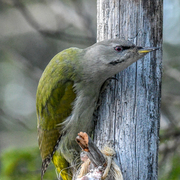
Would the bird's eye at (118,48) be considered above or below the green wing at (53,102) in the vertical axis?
above

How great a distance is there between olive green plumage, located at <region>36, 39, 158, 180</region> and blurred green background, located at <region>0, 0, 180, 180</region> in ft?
3.81

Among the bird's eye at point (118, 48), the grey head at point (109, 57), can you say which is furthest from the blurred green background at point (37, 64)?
the bird's eye at point (118, 48)

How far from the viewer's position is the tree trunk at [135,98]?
2789mm

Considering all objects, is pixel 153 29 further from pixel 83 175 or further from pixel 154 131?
pixel 83 175

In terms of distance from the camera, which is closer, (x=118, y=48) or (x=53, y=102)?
(x=118, y=48)

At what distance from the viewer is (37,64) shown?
9055 mm

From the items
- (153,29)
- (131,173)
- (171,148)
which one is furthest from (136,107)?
(171,148)

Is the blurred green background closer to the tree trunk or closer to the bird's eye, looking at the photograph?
the tree trunk

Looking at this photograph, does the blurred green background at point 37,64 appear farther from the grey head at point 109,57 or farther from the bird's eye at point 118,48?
the bird's eye at point 118,48

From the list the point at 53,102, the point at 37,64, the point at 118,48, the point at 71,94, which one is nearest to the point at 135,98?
the point at 118,48

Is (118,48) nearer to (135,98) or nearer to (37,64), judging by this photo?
(135,98)

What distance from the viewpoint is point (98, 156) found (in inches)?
99.4

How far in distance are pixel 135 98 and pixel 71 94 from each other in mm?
851

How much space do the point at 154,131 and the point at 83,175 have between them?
811 millimetres
